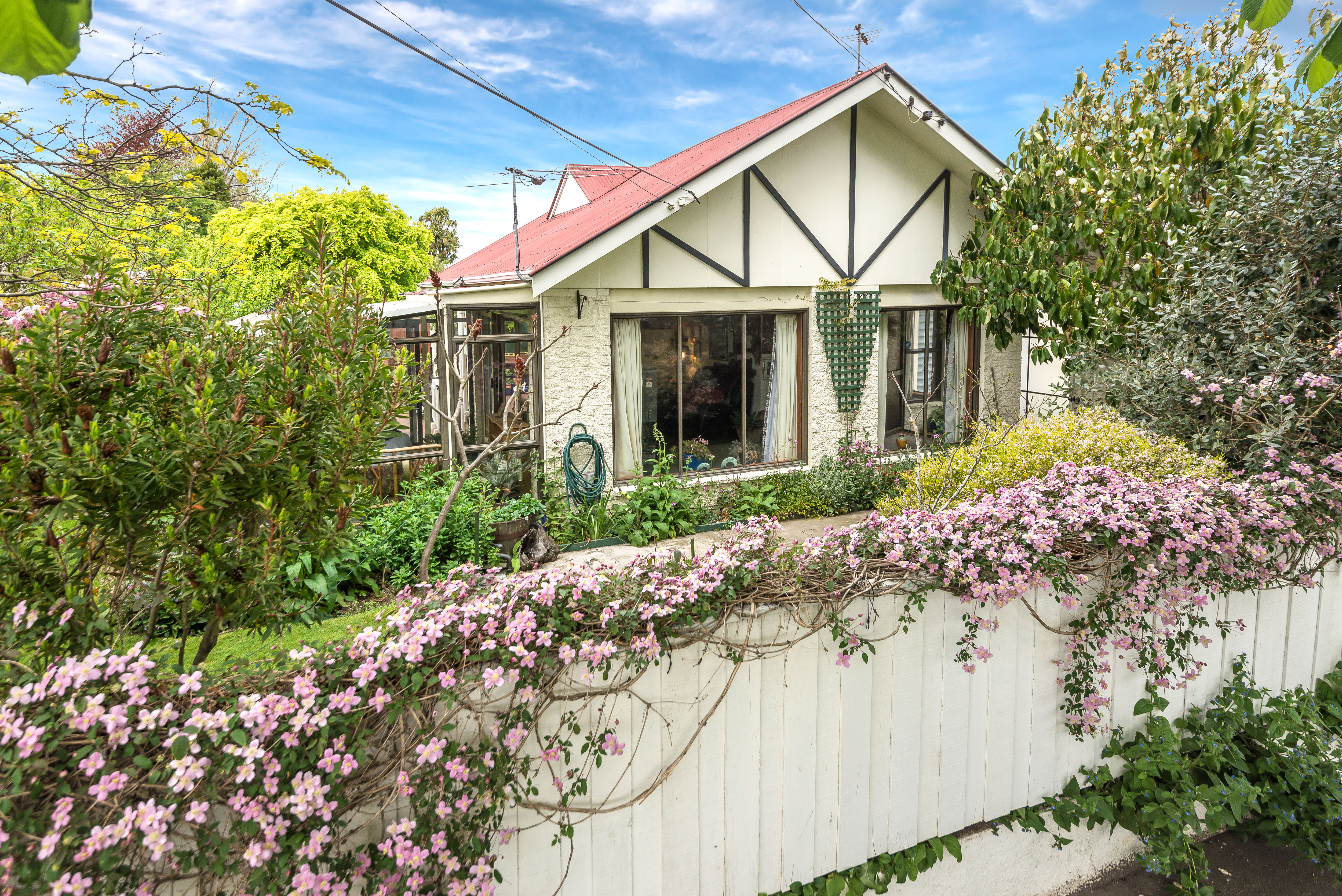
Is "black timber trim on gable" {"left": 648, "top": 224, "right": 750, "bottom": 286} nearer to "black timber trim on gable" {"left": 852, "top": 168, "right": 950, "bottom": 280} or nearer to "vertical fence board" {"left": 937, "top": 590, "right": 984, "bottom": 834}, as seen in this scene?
"black timber trim on gable" {"left": 852, "top": 168, "right": 950, "bottom": 280}

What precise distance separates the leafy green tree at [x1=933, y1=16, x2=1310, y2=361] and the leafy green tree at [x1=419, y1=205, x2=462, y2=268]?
3663 cm

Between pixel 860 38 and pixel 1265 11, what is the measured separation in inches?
302

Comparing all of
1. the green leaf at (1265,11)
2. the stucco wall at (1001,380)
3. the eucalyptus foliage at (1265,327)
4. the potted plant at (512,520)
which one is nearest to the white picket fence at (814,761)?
the eucalyptus foliage at (1265,327)

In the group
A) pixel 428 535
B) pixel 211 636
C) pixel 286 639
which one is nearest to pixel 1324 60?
pixel 211 636

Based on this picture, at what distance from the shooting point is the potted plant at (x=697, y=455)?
8547 mm

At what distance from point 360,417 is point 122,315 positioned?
711mm

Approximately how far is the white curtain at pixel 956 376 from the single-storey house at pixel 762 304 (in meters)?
0.02

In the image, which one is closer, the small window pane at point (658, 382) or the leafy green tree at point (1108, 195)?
the leafy green tree at point (1108, 195)

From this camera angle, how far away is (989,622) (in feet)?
9.50

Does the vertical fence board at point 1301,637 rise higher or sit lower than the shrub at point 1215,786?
higher

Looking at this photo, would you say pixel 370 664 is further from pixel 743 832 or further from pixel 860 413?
pixel 860 413

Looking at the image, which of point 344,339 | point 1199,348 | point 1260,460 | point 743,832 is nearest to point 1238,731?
point 1260,460

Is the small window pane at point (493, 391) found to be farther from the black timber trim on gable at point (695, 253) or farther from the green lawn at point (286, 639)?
the green lawn at point (286, 639)

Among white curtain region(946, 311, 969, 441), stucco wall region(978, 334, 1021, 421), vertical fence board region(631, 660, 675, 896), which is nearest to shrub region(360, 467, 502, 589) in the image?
vertical fence board region(631, 660, 675, 896)
